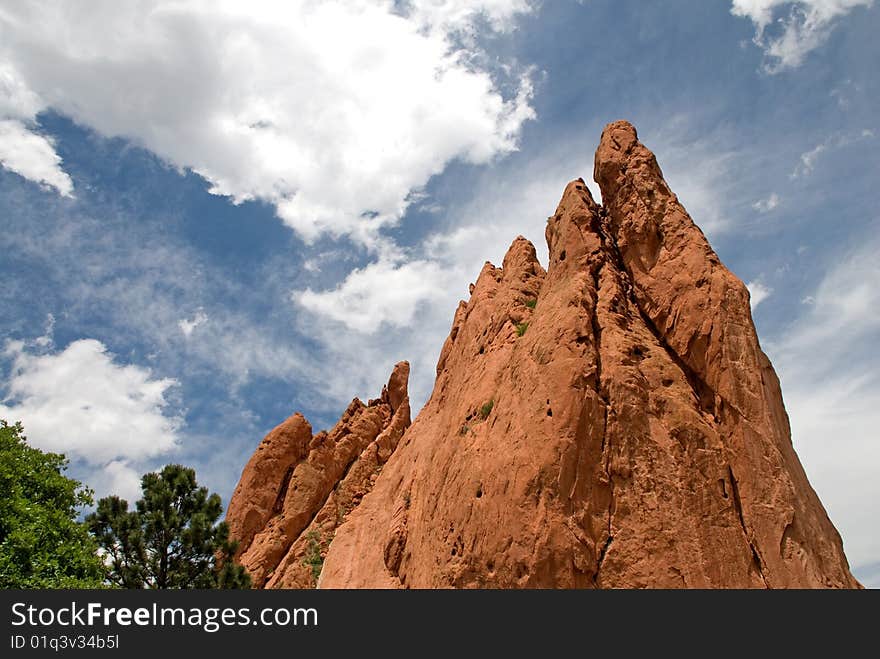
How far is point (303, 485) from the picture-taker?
4031 centimetres

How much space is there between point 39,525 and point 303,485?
23.7 metres

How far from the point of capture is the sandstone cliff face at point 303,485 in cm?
3703

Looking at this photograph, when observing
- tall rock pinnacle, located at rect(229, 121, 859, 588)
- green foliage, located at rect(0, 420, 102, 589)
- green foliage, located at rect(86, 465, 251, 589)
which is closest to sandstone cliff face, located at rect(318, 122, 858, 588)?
tall rock pinnacle, located at rect(229, 121, 859, 588)

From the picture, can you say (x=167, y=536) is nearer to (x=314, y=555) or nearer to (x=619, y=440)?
(x=314, y=555)

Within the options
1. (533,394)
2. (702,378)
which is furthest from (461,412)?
(702,378)

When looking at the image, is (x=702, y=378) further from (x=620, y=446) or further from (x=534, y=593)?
(x=534, y=593)

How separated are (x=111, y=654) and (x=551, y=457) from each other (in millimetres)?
11087

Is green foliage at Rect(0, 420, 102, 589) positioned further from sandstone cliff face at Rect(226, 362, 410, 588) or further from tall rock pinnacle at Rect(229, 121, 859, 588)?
sandstone cliff face at Rect(226, 362, 410, 588)

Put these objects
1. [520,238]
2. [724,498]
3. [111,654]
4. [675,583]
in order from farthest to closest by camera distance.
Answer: [520,238], [724,498], [675,583], [111,654]

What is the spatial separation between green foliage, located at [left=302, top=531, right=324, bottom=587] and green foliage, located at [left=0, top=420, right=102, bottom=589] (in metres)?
17.1

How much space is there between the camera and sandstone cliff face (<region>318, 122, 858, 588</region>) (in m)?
16.7

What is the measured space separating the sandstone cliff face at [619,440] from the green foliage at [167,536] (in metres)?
5.86

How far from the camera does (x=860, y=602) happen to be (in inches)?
494

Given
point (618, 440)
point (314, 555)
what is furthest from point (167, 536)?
point (618, 440)
